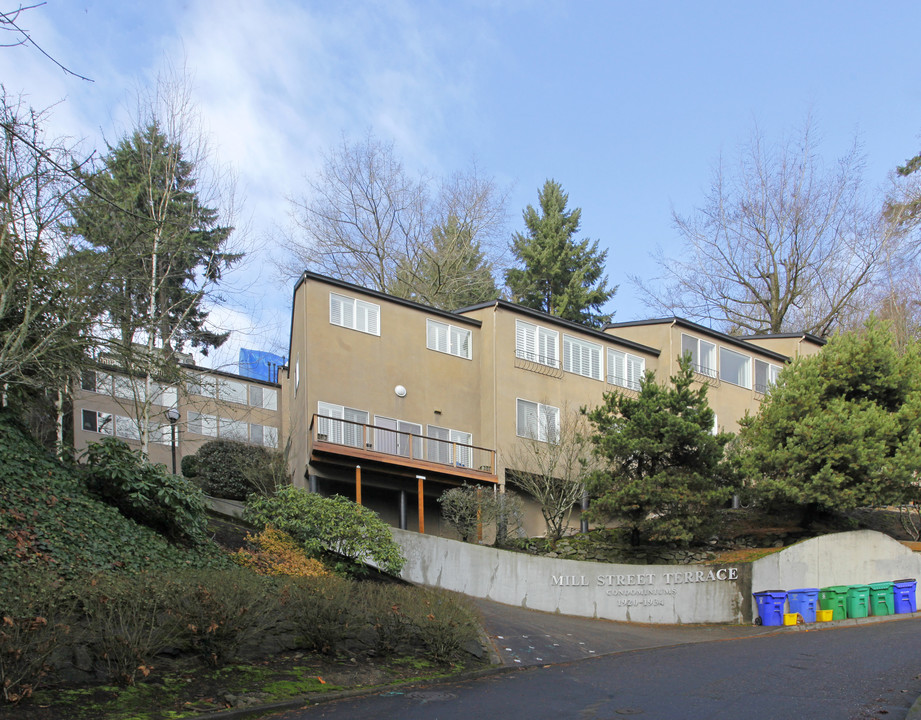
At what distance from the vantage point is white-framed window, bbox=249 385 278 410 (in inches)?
1510

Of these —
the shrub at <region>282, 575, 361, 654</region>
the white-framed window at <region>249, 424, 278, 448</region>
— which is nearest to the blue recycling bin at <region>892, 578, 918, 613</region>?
the shrub at <region>282, 575, 361, 654</region>

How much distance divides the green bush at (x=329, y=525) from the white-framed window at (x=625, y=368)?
13261 millimetres

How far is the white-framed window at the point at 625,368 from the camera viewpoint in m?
29.7

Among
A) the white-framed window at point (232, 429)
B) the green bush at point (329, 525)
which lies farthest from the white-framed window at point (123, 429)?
the green bush at point (329, 525)

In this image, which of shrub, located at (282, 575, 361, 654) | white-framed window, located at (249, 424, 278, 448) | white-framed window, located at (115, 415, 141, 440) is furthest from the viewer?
white-framed window, located at (249, 424, 278, 448)

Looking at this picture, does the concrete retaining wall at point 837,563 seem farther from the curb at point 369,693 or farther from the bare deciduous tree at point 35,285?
the bare deciduous tree at point 35,285

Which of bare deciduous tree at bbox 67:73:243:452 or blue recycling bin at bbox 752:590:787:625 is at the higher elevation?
bare deciduous tree at bbox 67:73:243:452

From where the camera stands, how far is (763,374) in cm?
3278

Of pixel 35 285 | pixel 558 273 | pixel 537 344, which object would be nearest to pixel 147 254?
pixel 35 285

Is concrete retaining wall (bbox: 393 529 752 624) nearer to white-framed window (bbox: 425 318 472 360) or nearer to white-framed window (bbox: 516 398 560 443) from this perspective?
white-framed window (bbox: 516 398 560 443)

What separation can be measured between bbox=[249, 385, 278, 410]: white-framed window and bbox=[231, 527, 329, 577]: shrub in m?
20.9

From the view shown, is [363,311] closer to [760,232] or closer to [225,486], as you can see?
[225,486]

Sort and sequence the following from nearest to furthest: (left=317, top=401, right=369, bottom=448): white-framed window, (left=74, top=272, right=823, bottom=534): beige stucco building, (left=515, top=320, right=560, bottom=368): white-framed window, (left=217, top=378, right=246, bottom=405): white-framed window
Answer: (left=317, top=401, right=369, bottom=448): white-framed window < (left=74, top=272, right=823, bottom=534): beige stucco building < (left=515, top=320, right=560, bottom=368): white-framed window < (left=217, top=378, right=246, bottom=405): white-framed window

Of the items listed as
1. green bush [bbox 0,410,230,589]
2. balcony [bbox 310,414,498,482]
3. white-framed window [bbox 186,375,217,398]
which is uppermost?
white-framed window [bbox 186,375,217,398]
